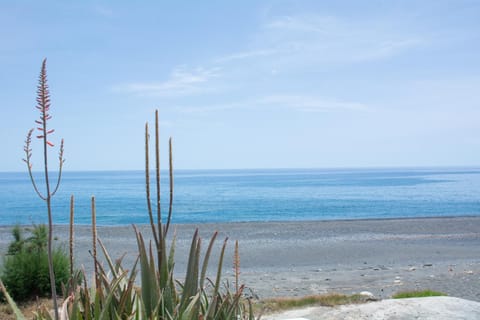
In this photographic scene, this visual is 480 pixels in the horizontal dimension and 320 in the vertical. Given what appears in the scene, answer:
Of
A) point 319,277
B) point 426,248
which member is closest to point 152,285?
point 319,277

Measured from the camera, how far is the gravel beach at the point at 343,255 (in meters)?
13.6

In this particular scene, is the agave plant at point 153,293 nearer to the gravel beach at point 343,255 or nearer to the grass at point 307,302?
the gravel beach at point 343,255

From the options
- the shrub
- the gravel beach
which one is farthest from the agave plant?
the shrub

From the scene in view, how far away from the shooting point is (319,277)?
15.4m

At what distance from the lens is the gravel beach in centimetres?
1362

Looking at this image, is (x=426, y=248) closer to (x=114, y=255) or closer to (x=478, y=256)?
(x=478, y=256)

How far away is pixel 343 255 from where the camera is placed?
21484mm

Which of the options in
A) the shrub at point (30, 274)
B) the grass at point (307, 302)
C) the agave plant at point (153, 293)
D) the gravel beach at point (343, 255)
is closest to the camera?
the agave plant at point (153, 293)

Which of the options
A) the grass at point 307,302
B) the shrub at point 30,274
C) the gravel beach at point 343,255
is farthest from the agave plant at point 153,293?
the shrub at point 30,274

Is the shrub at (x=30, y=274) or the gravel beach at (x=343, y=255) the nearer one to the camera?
the shrub at (x=30, y=274)

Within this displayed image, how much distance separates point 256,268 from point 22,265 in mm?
9839

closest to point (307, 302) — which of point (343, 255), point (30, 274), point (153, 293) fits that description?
point (30, 274)

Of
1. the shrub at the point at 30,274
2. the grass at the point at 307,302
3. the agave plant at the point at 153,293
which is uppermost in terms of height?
the agave plant at the point at 153,293

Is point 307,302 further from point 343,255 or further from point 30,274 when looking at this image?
point 343,255
